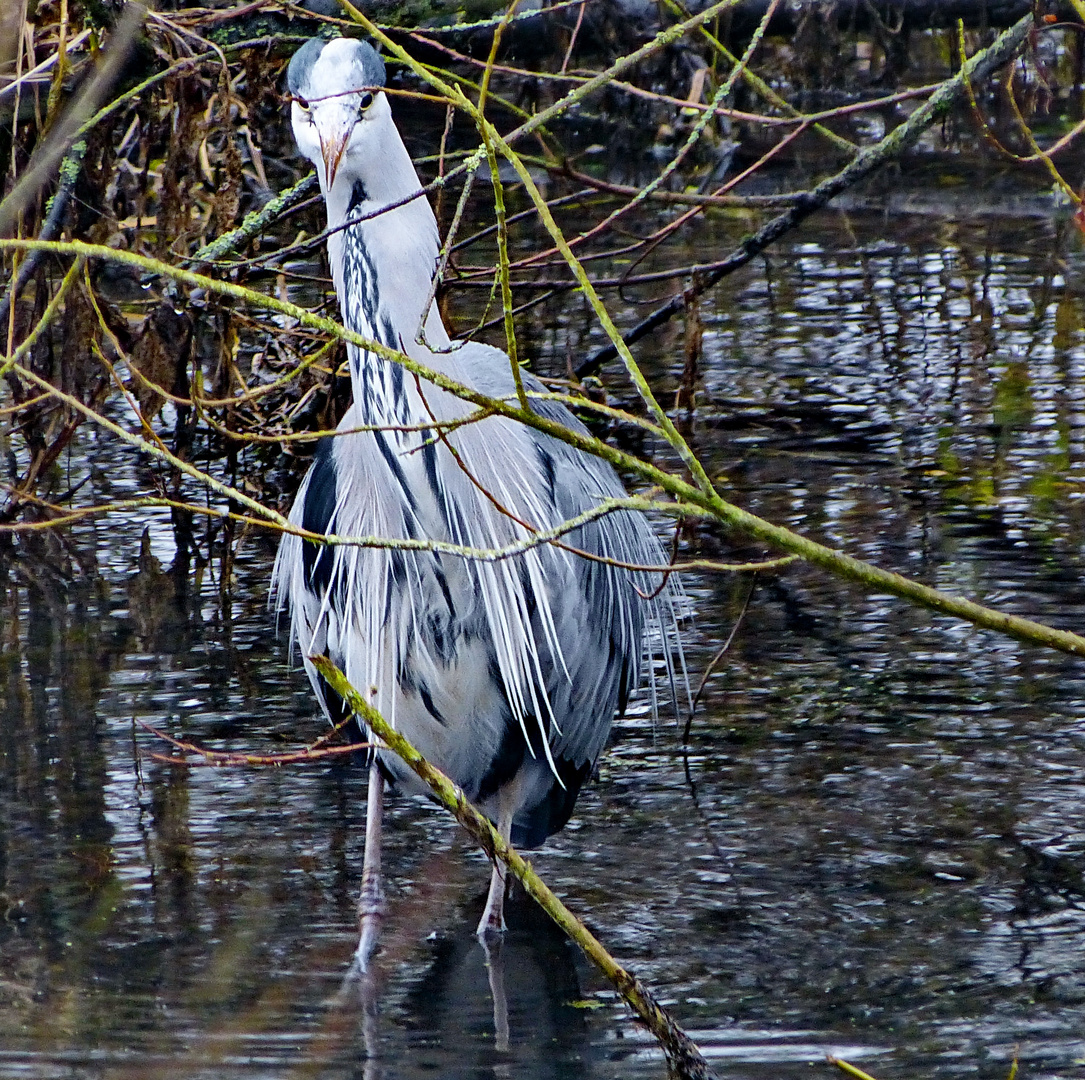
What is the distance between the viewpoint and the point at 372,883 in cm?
386

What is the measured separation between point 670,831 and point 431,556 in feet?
3.11

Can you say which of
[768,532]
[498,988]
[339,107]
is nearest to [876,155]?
[339,107]

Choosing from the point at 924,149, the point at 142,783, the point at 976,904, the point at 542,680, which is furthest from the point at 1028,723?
the point at 924,149

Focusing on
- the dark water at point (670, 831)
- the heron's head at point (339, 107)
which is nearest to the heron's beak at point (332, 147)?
the heron's head at point (339, 107)

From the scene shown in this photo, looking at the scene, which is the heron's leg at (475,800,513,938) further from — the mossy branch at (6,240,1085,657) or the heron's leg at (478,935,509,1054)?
the mossy branch at (6,240,1085,657)

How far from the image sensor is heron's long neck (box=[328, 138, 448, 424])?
359 cm

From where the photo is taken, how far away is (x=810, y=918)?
380cm

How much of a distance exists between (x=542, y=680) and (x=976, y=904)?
108cm

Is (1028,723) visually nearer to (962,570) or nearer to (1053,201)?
(962,570)

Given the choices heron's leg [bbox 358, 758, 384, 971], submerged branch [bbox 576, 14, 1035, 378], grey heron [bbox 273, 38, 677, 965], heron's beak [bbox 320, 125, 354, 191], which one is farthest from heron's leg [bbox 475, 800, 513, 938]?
heron's beak [bbox 320, 125, 354, 191]

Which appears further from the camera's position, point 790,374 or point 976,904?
point 790,374

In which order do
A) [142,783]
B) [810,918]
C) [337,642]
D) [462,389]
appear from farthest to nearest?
1. [142,783]
2. [337,642]
3. [810,918]
4. [462,389]

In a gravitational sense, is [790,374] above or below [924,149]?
below

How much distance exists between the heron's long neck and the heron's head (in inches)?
2.4
